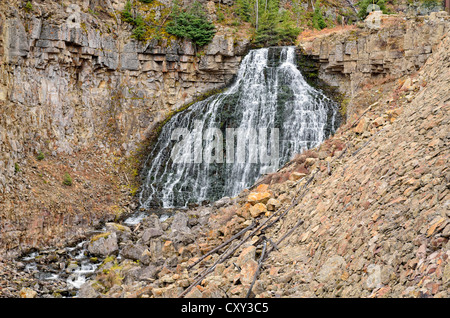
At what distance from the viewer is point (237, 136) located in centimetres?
2480

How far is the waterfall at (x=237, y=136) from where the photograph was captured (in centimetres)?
2327

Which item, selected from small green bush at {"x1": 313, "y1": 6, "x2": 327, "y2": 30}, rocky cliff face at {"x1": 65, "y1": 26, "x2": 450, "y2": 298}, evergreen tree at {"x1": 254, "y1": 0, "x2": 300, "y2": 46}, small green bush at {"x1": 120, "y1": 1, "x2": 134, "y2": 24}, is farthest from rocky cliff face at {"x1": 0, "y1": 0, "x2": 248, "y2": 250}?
small green bush at {"x1": 313, "y1": 6, "x2": 327, "y2": 30}

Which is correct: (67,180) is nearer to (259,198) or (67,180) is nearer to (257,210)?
(259,198)

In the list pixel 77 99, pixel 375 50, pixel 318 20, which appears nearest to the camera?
pixel 375 50

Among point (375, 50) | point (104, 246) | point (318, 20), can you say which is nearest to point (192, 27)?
point (375, 50)

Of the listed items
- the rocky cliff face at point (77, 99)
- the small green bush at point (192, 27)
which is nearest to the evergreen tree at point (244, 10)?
the rocky cliff face at point (77, 99)

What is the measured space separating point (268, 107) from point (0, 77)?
13766mm

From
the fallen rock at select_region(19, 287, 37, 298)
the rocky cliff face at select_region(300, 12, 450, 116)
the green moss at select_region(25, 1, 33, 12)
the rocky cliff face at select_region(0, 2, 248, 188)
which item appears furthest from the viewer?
the green moss at select_region(25, 1, 33, 12)

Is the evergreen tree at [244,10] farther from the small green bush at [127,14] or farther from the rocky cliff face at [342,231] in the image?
the rocky cliff face at [342,231]

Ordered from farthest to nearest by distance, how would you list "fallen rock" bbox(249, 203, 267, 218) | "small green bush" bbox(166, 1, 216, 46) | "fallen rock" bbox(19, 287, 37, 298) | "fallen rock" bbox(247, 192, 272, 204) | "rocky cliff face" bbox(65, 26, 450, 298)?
"small green bush" bbox(166, 1, 216, 46) < "fallen rock" bbox(19, 287, 37, 298) < "fallen rock" bbox(247, 192, 272, 204) < "fallen rock" bbox(249, 203, 267, 218) < "rocky cliff face" bbox(65, 26, 450, 298)

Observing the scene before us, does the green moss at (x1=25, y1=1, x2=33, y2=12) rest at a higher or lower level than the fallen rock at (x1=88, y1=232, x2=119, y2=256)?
higher

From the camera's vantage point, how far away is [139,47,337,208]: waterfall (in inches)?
916

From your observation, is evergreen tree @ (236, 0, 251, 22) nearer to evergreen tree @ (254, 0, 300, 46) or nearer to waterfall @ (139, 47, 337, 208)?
evergreen tree @ (254, 0, 300, 46)

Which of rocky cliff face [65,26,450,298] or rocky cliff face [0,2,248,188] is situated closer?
rocky cliff face [65,26,450,298]
